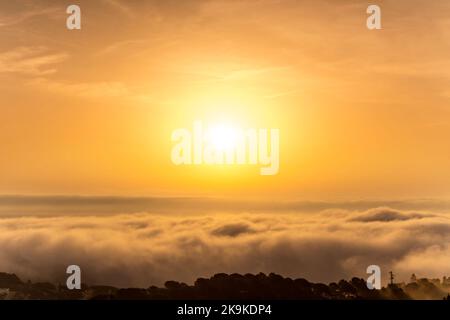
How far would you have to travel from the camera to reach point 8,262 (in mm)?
21656

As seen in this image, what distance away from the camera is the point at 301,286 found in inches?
1323

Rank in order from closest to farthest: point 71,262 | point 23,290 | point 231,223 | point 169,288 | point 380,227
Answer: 1. point 71,262
2. point 380,227
3. point 231,223
4. point 169,288
5. point 23,290

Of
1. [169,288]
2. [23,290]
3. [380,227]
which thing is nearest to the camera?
[380,227]

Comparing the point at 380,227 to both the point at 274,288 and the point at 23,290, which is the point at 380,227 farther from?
the point at 23,290

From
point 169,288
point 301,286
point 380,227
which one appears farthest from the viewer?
point 301,286
